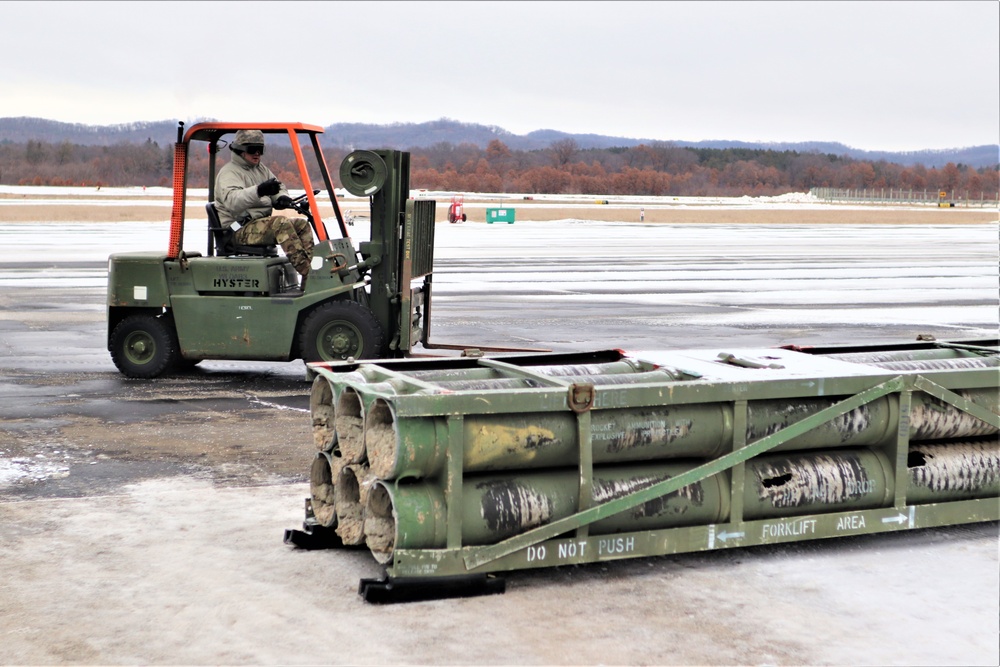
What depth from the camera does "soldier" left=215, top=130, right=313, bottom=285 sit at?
10367 millimetres

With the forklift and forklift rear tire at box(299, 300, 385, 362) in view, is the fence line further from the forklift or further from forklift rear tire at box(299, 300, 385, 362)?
forklift rear tire at box(299, 300, 385, 362)

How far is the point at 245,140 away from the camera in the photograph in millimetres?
10359

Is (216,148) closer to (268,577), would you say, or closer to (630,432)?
(268,577)

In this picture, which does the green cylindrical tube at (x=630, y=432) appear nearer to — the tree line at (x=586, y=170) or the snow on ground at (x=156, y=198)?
the snow on ground at (x=156, y=198)

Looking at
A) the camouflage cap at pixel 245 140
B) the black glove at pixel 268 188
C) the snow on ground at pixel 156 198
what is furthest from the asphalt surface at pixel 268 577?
the snow on ground at pixel 156 198

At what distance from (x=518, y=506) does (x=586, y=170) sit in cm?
12243

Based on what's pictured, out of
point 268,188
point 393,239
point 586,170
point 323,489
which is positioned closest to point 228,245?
point 268,188

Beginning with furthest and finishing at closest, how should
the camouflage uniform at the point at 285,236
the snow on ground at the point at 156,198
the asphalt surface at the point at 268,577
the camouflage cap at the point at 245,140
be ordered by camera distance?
the snow on ground at the point at 156,198, the camouflage uniform at the point at 285,236, the camouflage cap at the point at 245,140, the asphalt surface at the point at 268,577

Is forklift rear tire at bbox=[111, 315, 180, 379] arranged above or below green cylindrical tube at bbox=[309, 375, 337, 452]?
below

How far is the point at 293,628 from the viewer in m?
4.81

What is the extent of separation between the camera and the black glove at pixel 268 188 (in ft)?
33.3

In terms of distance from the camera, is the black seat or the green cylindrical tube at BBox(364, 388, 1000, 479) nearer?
the green cylindrical tube at BBox(364, 388, 1000, 479)

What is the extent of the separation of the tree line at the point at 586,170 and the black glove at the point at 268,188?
72.4 m

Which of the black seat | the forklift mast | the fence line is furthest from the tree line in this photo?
the forklift mast
